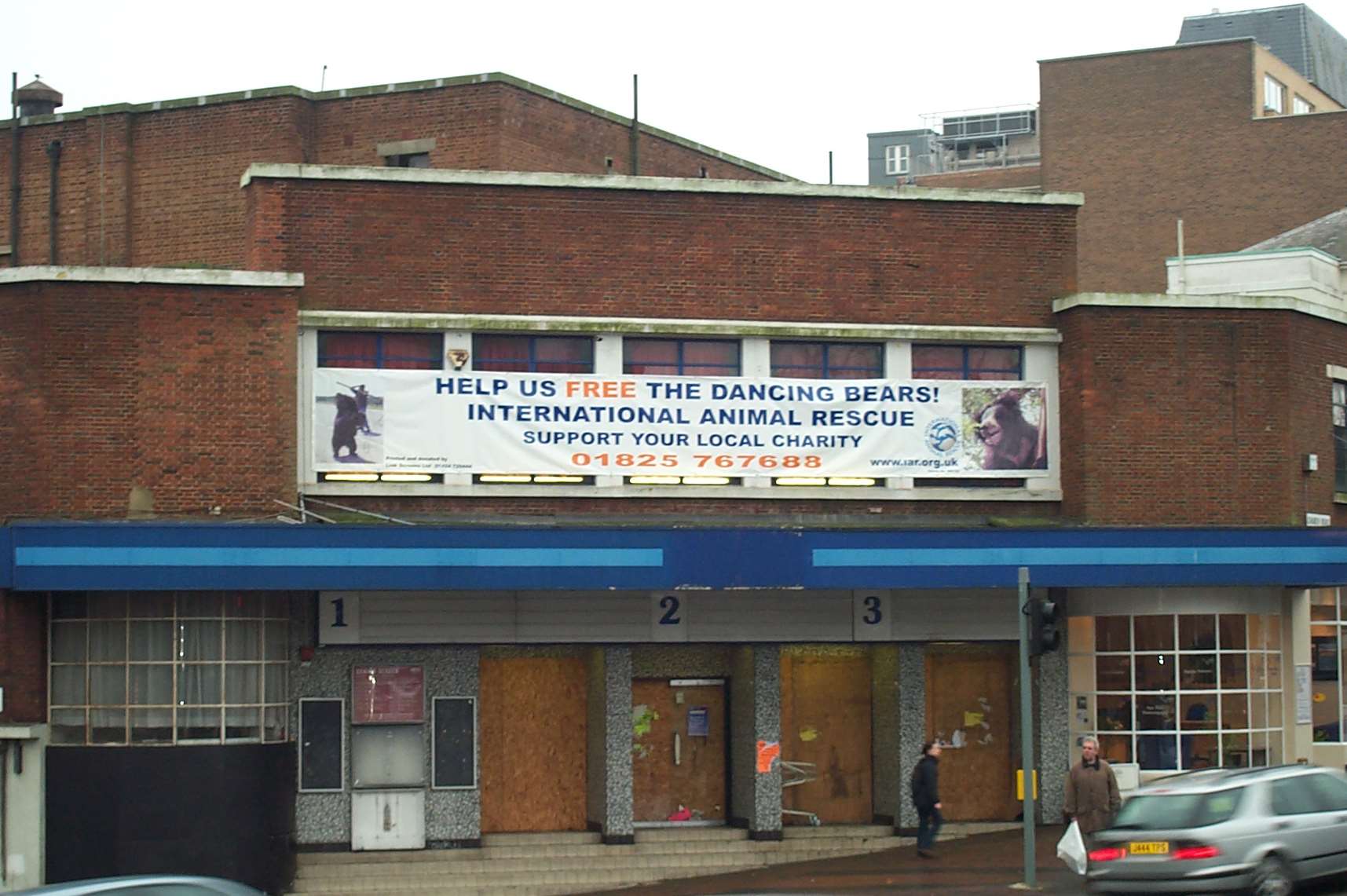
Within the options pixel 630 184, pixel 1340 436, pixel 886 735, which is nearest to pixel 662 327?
pixel 630 184

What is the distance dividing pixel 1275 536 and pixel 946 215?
6.36m

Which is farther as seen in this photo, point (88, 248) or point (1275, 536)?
point (88, 248)

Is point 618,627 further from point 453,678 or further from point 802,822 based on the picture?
point 802,822

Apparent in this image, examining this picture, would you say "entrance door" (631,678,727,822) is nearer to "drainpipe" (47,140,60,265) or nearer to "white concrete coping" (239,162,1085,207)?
"white concrete coping" (239,162,1085,207)

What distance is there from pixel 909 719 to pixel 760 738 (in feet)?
7.27

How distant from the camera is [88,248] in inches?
1374

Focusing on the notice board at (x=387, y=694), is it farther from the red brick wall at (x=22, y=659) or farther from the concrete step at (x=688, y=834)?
the red brick wall at (x=22, y=659)

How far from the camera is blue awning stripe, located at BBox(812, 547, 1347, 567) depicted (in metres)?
25.3

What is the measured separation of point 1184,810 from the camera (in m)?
19.3

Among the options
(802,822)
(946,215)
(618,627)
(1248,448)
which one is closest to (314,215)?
(618,627)

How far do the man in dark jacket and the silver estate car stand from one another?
5037 millimetres

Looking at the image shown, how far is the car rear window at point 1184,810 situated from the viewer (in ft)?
63.0

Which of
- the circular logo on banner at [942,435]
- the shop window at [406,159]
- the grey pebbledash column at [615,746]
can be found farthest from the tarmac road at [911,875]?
the shop window at [406,159]

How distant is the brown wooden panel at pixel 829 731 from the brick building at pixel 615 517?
0.05 m
